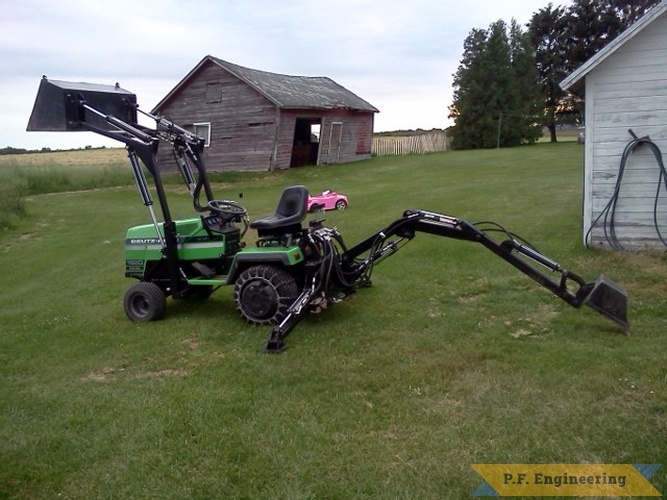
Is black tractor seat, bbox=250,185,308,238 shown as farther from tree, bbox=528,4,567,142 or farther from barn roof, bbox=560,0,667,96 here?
tree, bbox=528,4,567,142

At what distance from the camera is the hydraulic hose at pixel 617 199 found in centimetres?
893

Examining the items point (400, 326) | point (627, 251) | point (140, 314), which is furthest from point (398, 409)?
point (627, 251)

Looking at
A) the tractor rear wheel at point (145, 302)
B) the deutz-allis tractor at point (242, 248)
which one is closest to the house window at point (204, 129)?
the deutz-allis tractor at point (242, 248)

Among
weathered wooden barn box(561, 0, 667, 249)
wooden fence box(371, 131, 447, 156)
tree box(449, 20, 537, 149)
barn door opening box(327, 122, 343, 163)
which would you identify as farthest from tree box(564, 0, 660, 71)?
weathered wooden barn box(561, 0, 667, 249)

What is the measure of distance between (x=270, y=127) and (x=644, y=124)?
59.8 ft

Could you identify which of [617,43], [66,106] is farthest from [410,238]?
[617,43]

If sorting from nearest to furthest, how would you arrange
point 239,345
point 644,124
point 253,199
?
point 239,345, point 644,124, point 253,199

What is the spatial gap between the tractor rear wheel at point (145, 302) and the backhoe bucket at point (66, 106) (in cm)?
196

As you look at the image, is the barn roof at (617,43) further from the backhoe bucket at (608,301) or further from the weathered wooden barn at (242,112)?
the weathered wooden barn at (242,112)

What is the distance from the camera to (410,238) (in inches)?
240

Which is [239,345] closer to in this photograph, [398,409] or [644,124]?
[398,409]

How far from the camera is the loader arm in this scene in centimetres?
558

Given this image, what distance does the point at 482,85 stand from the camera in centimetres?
4134

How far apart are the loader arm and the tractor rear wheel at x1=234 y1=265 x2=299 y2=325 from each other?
23 centimetres
